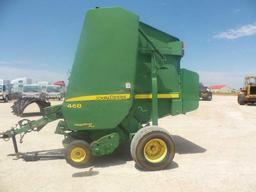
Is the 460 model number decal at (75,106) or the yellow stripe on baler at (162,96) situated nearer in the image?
the 460 model number decal at (75,106)

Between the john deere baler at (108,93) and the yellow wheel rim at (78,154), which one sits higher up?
the john deere baler at (108,93)

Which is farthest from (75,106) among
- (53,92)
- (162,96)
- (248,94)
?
(53,92)

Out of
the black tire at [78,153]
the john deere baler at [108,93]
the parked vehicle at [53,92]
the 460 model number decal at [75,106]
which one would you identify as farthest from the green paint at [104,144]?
the parked vehicle at [53,92]

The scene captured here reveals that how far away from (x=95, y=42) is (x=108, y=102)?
120cm

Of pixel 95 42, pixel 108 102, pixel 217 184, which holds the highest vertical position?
pixel 95 42

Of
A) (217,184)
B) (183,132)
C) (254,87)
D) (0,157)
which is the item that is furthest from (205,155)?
(254,87)

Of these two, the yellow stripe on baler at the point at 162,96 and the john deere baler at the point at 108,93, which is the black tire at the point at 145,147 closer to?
the john deere baler at the point at 108,93

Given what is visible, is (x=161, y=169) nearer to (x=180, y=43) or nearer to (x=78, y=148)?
(x=78, y=148)

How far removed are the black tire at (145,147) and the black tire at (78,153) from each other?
0.89m

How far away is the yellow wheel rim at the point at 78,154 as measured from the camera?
595 centimetres

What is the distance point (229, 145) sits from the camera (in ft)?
Answer: 26.6

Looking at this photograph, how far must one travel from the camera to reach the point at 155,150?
5.93 m

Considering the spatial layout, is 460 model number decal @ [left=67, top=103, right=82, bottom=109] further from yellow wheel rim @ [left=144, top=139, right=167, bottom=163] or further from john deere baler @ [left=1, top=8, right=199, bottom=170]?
yellow wheel rim @ [left=144, top=139, right=167, bottom=163]

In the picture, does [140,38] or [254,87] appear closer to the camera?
[140,38]
